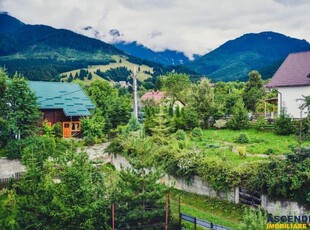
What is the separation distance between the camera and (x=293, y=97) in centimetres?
3247

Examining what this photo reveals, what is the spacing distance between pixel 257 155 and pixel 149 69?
152 m

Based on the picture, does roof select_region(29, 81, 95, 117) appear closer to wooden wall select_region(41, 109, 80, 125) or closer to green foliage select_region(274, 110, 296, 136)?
wooden wall select_region(41, 109, 80, 125)

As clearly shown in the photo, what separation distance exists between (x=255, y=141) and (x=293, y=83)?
32.4 feet

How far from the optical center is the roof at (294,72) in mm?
32375

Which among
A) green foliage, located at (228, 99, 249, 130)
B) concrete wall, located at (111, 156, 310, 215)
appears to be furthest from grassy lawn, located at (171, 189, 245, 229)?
green foliage, located at (228, 99, 249, 130)

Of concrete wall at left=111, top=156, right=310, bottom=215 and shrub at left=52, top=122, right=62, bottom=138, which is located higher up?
shrub at left=52, top=122, right=62, bottom=138

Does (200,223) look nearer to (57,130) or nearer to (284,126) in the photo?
(284,126)

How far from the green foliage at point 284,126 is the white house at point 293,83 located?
11.7ft

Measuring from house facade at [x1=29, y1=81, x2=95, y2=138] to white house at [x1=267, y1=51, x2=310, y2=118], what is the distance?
62.0 feet

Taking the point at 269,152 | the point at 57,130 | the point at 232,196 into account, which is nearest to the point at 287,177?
the point at 232,196

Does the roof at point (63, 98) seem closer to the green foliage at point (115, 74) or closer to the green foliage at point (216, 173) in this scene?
the green foliage at point (216, 173)

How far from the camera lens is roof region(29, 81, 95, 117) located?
3369cm

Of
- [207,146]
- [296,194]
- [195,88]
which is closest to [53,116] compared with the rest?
[195,88]

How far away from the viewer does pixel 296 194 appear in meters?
14.0
